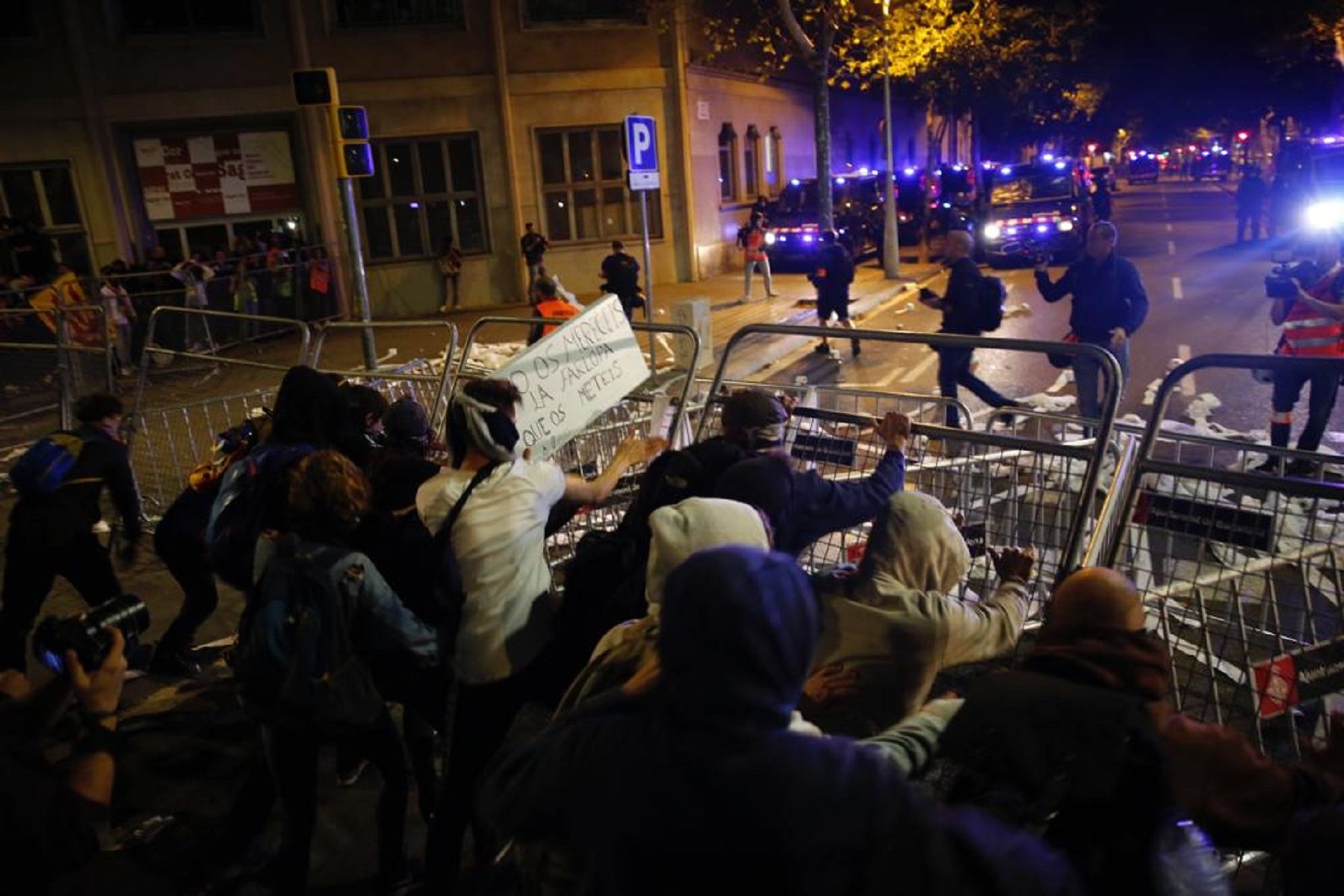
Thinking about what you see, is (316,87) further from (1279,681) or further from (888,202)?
(888,202)

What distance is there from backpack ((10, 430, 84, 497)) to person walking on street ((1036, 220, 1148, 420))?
683 cm

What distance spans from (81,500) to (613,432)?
2996 millimetres

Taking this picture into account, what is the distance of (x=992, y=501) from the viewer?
4.91 m

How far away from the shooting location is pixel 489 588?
126 inches

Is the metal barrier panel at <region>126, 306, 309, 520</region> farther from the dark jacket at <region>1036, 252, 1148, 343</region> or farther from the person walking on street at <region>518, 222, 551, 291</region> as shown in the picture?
the dark jacket at <region>1036, 252, 1148, 343</region>

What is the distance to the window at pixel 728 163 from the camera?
82.3 feet

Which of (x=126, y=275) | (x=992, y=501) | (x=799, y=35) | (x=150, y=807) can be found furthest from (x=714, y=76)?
(x=150, y=807)

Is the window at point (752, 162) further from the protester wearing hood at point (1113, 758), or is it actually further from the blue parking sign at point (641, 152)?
the protester wearing hood at point (1113, 758)

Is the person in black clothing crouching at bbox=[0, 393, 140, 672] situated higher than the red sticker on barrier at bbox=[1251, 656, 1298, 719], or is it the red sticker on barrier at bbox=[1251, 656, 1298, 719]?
the person in black clothing crouching at bbox=[0, 393, 140, 672]

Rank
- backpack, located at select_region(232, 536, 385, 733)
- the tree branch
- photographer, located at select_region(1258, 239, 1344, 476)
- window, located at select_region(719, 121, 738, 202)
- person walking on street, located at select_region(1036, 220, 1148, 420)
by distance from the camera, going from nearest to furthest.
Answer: backpack, located at select_region(232, 536, 385, 733) → photographer, located at select_region(1258, 239, 1344, 476) → person walking on street, located at select_region(1036, 220, 1148, 420) → the tree branch → window, located at select_region(719, 121, 738, 202)

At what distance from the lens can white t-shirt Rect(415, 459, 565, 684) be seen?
3.17m

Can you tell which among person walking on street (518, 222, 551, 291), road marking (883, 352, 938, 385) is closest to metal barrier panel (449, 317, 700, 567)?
road marking (883, 352, 938, 385)

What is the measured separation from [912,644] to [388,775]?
75.0 inches

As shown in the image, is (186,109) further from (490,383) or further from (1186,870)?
(1186,870)
